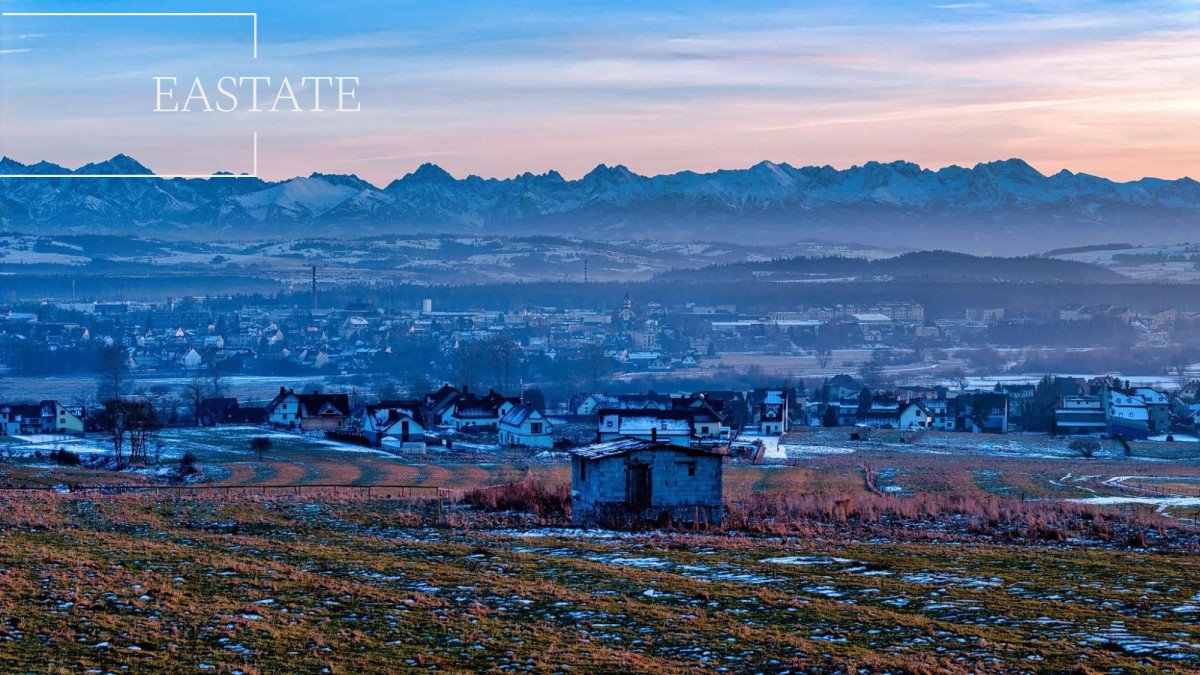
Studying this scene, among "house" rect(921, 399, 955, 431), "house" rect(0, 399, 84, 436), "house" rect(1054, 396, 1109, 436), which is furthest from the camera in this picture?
"house" rect(921, 399, 955, 431)

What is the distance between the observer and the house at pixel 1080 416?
9006 cm

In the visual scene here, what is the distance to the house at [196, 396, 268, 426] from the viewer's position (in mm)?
89812

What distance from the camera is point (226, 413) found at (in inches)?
3615

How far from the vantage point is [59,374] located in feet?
541

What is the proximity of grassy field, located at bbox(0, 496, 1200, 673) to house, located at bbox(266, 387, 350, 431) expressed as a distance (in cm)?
5909

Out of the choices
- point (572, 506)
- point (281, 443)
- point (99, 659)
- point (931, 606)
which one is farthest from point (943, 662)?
point (281, 443)

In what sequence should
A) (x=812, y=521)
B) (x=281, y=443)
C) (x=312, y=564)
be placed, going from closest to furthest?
(x=312, y=564)
(x=812, y=521)
(x=281, y=443)

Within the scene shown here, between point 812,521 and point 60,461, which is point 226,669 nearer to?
point 812,521

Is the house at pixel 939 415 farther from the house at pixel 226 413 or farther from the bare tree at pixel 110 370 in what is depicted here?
the bare tree at pixel 110 370

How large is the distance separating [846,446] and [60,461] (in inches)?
1564

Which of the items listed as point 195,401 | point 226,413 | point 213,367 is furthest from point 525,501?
point 213,367

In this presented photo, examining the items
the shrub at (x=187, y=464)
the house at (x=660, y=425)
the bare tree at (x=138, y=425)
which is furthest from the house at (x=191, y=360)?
the shrub at (x=187, y=464)

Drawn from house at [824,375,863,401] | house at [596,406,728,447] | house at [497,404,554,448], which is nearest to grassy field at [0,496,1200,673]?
house at [596,406,728,447]

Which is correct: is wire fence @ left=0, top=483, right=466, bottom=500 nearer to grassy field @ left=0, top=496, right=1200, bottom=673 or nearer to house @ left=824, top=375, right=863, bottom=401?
grassy field @ left=0, top=496, right=1200, bottom=673
